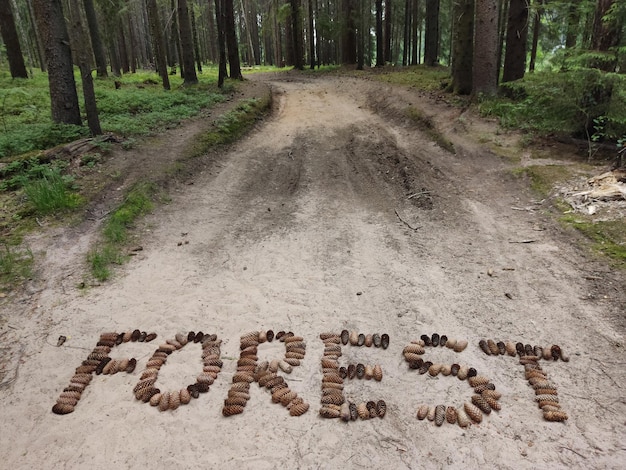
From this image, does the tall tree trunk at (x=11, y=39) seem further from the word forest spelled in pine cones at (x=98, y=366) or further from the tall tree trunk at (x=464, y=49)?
the word forest spelled in pine cones at (x=98, y=366)

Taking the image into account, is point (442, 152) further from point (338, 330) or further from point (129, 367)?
point (129, 367)

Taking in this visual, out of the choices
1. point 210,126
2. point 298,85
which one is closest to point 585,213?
point 210,126

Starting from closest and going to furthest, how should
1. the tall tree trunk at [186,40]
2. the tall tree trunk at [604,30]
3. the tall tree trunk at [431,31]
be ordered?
the tall tree trunk at [604,30] < the tall tree trunk at [186,40] < the tall tree trunk at [431,31]

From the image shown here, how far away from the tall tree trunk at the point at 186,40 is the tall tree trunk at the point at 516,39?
473 inches

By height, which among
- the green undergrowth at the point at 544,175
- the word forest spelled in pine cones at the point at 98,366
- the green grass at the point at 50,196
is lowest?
the word forest spelled in pine cones at the point at 98,366

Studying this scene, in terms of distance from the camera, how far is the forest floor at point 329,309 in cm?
344

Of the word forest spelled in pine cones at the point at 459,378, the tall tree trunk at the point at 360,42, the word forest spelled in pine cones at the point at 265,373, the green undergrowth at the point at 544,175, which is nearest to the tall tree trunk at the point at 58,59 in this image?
the word forest spelled in pine cones at the point at 265,373

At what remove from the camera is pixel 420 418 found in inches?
143

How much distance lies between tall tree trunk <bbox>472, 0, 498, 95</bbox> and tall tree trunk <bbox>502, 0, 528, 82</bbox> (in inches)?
47.3

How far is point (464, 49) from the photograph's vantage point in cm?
1334

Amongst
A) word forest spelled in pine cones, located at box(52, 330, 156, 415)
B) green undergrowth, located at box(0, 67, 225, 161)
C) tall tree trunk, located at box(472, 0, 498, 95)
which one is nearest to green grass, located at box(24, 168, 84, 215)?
green undergrowth, located at box(0, 67, 225, 161)

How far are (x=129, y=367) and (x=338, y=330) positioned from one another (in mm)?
2252

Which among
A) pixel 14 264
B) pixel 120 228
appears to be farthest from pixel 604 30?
pixel 14 264

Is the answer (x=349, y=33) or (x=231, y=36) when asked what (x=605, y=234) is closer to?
(x=231, y=36)
